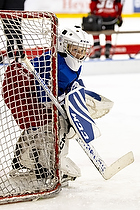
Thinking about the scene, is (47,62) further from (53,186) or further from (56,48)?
(53,186)

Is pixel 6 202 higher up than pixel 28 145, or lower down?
lower down

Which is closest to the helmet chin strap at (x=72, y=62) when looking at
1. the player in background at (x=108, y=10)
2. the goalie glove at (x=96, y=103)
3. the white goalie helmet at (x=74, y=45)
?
the white goalie helmet at (x=74, y=45)

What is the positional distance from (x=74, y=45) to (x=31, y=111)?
11.0 inches

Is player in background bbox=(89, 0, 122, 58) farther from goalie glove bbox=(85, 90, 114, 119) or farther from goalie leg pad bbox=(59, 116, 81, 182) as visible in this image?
goalie leg pad bbox=(59, 116, 81, 182)

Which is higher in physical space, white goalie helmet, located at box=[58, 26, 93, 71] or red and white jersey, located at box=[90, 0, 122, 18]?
white goalie helmet, located at box=[58, 26, 93, 71]

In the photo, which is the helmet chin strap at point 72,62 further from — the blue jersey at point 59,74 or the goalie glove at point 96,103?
the goalie glove at point 96,103

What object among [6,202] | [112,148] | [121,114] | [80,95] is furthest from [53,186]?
[121,114]

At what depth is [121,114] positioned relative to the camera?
311 centimetres

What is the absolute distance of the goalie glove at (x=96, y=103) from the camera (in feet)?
5.80

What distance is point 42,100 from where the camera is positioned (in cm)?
163

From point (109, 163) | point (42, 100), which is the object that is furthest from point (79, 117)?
point (109, 163)

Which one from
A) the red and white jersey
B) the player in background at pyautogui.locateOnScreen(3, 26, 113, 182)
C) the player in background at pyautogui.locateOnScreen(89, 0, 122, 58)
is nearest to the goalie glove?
the player in background at pyautogui.locateOnScreen(3, 26, 113, 182)

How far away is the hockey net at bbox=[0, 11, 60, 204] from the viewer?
1560 millimetres

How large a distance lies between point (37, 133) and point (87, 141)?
0.64 ft
